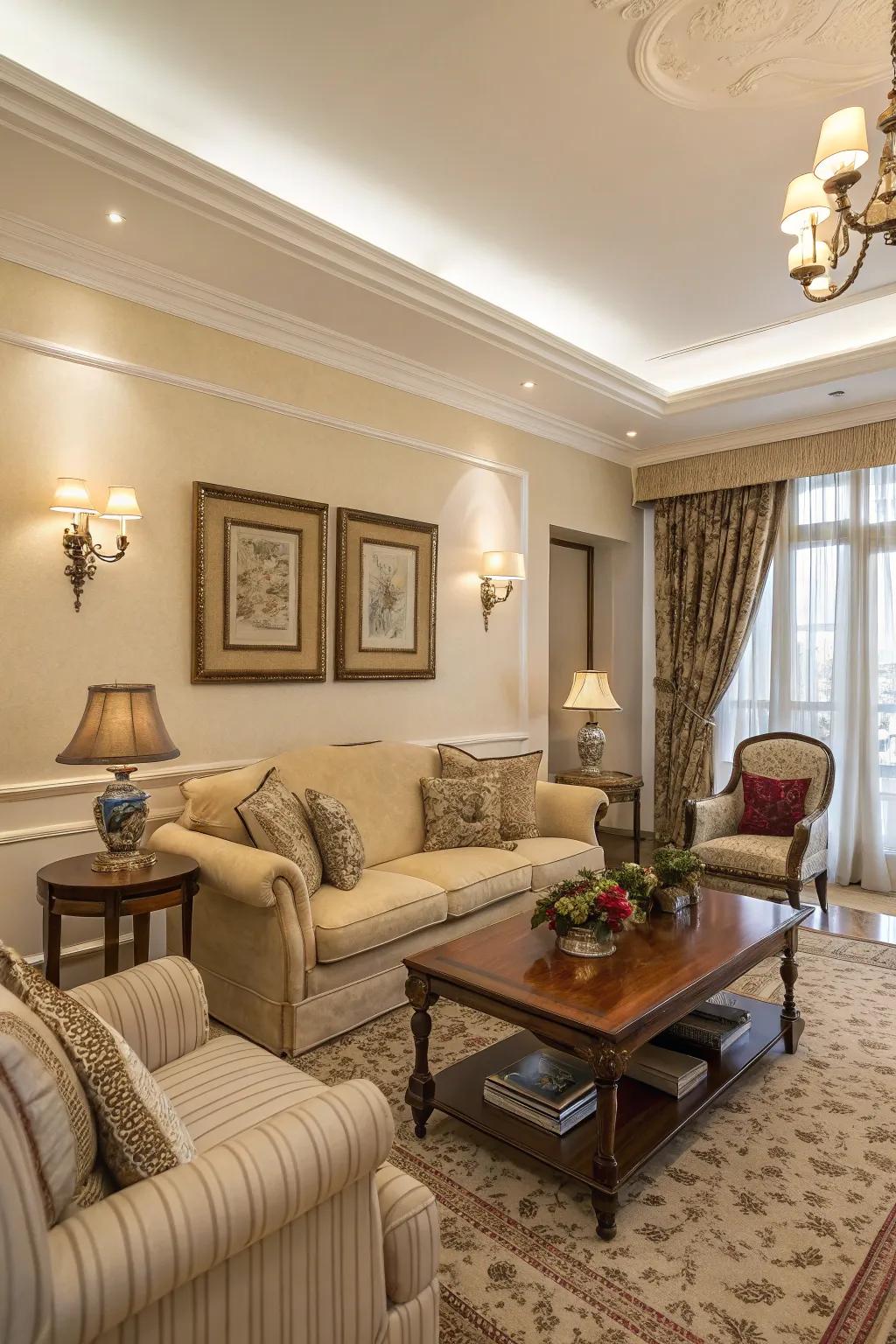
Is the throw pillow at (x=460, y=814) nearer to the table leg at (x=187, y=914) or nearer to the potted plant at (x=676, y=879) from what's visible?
the potted plant at (x=676, y=879)

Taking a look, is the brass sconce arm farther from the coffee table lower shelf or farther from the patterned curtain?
the coffee table lower shelf

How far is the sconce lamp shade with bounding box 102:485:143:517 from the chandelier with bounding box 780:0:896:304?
7.65 ft

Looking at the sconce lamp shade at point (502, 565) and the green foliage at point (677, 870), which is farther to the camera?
the sconce lamp shade at point (502, 565)

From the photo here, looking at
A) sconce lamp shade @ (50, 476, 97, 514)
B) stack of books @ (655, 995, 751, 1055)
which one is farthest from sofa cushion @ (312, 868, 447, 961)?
sconce lamp shade @ (50, 476, 97, 514)

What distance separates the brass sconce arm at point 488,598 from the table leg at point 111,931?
9.16ft

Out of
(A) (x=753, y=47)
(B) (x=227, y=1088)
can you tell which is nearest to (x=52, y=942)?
(B) (x=227, y=1088)

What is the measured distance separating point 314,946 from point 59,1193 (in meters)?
1.75

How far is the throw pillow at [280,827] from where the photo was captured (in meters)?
2.96

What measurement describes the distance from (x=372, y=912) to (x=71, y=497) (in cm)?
182

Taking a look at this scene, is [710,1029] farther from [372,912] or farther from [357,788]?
[357,788]

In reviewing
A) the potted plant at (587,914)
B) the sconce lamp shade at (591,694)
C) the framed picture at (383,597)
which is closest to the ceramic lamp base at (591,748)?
the sconce lamp shade at (591,694)

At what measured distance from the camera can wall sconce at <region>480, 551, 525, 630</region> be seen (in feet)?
15.3

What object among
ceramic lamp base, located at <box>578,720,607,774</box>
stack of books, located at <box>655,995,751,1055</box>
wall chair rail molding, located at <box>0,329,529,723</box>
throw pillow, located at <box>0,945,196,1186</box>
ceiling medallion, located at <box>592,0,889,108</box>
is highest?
ceiling medallion, located at <box>592,0,889,108</box>

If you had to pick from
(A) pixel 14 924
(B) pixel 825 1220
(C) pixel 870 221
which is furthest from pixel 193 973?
(C) pixel 870 221
